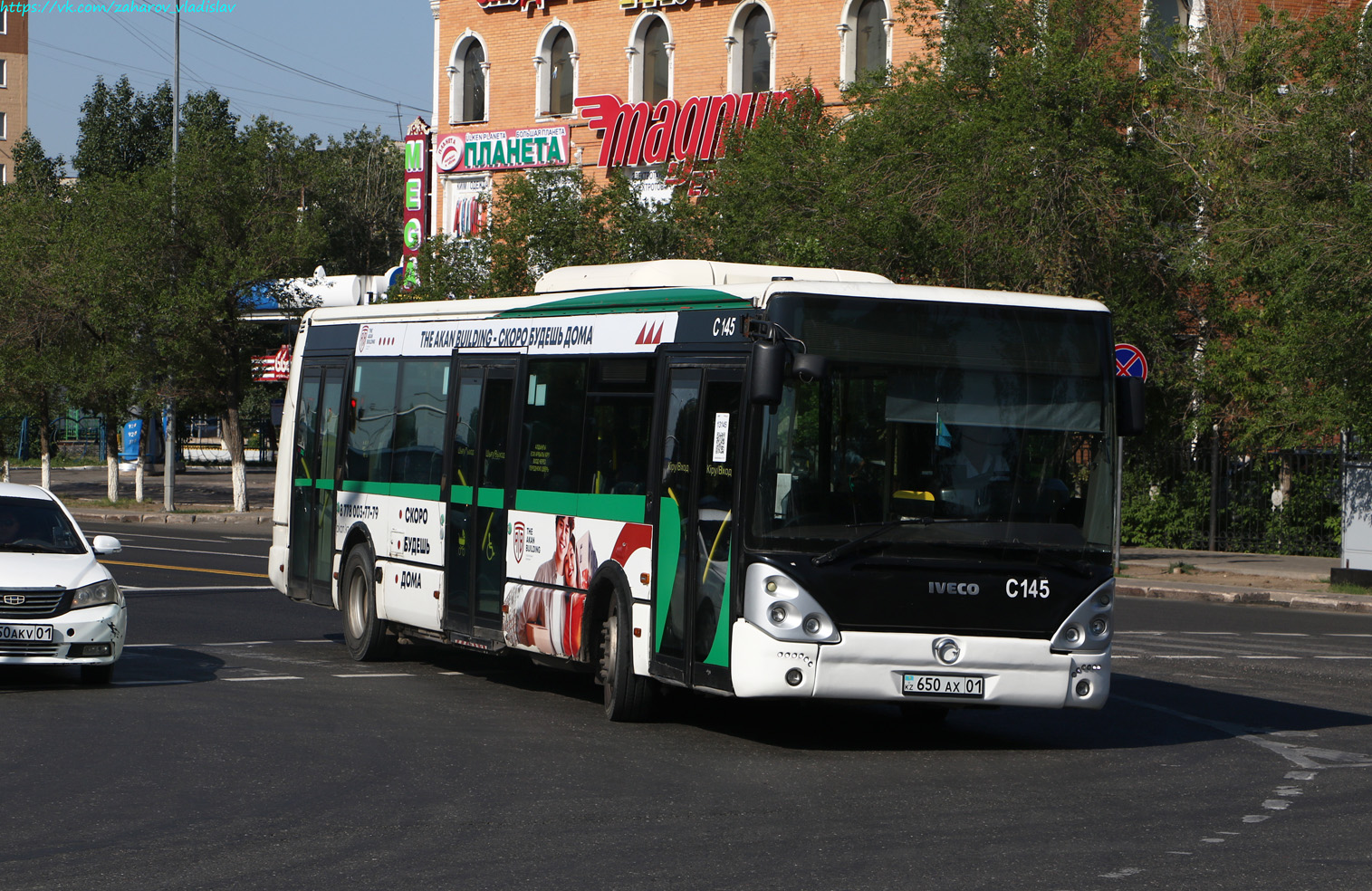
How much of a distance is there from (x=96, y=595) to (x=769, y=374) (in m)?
5.66

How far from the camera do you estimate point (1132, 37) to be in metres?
28.7

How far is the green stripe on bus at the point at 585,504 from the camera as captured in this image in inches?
444

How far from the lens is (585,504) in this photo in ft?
38.9

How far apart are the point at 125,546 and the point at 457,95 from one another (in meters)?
22.9

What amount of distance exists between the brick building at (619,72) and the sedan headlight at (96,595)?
25893mm

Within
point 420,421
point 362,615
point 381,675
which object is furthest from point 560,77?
point 381,675

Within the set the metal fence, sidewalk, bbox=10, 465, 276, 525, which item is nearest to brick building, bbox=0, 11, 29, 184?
sidewalk, bbox=10, 465, 276, 525

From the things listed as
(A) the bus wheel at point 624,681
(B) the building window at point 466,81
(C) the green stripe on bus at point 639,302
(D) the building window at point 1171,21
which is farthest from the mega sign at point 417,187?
(A) the bus wheel at point 624,681

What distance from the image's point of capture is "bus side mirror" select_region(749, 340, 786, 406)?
969 centimetres

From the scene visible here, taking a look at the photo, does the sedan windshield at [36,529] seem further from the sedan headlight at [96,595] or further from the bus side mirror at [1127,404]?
the bus side mirror at [1127,404]

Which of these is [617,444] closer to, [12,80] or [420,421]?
[420,421]

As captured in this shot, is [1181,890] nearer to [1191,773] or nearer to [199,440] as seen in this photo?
[1191,773]

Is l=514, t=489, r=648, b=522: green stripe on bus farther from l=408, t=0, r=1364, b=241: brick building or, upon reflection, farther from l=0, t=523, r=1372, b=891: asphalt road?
l=408, t=0, r=1364, b=241: brick building

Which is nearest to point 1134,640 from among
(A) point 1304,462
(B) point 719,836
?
(B) point 719,836
